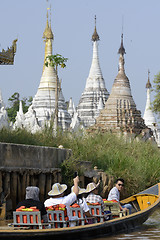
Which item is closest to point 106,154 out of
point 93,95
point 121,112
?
point 121,112

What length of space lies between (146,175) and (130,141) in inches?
203

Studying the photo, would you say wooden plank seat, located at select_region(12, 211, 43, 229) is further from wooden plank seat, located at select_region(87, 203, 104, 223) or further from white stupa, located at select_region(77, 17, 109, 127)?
white stupa, located at select_region(77, 17, 109, 127)

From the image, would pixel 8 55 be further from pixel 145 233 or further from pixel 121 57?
pixel 121 57

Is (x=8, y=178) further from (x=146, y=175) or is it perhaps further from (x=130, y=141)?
(x=130, y=141)

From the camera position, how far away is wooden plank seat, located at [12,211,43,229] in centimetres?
1183

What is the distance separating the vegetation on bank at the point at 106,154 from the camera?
1858cm

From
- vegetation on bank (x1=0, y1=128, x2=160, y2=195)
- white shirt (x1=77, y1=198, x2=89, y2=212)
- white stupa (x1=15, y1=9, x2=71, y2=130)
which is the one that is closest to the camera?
white shirt (x1=77, y1=198, x2=89, y2=212)

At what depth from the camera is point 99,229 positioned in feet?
44.2

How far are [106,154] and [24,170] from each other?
22.9ft

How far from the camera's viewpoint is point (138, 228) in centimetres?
1585

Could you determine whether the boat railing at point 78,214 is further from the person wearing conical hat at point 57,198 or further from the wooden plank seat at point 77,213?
the person wearing conical hat at point 57,198

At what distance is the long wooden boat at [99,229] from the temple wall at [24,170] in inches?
94.4

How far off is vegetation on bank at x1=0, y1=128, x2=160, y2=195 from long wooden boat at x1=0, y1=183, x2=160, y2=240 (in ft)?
7.56

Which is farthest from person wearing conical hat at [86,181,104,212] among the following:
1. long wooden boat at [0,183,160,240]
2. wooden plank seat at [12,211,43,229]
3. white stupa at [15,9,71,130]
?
white stupa at [15,9,71,130]
